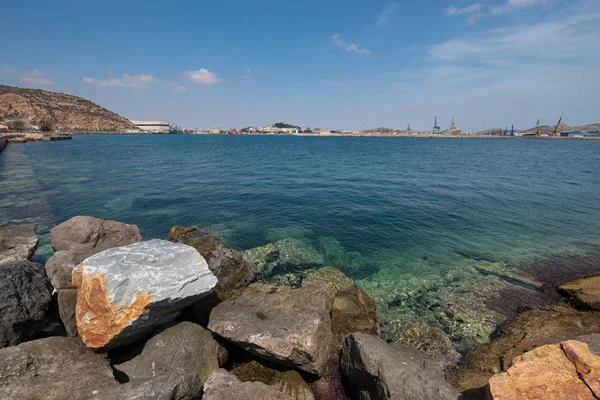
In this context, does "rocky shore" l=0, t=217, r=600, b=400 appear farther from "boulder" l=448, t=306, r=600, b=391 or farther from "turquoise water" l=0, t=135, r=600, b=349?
"turquoise water" l=0, t=135, r=600, b=349

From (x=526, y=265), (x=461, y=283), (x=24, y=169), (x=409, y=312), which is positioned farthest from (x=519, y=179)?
(x=24, y=169)

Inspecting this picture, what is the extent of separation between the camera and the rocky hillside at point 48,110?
143375mm

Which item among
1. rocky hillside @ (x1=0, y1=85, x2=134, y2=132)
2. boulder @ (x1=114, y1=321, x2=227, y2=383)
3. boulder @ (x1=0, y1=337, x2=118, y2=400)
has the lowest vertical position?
boulder @ (x1=114, y1=321, x2=227, y2=383)

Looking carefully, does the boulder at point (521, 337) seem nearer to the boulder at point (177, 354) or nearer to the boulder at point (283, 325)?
the boulder at point (283, 325)

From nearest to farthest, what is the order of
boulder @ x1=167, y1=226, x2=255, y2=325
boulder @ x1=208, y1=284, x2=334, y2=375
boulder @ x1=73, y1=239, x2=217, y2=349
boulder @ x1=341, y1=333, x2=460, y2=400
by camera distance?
1. boulder @ x1=341, y1=333, x2=460, y2=400
2. boulder @ x1=73, y1=239, x2=217, y2=349
3. boulder @ x1=208, y1=284, x2=334, y2=375
4. boulder @ x1=167, y1=226, x2=255, y2=325

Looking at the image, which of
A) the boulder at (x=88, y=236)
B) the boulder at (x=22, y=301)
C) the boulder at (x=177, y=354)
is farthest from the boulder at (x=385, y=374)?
the boulder at (x=88, y=236)

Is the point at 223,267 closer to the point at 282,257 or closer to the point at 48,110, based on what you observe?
the point at 282,257

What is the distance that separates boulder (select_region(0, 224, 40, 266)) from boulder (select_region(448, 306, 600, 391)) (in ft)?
51.9

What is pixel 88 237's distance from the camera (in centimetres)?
1202

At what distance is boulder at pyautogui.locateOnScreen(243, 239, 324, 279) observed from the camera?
13.5 m

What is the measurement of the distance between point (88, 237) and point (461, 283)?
17791mm

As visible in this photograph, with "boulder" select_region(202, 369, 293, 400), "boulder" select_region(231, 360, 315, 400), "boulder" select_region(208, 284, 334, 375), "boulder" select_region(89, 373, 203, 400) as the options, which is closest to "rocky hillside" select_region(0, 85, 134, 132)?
"boulder" select_region(208, 284, 334, 375)

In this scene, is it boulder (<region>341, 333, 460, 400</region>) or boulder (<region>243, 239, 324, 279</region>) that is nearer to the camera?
boulder (<region>341, 333, 460, 400</region>)

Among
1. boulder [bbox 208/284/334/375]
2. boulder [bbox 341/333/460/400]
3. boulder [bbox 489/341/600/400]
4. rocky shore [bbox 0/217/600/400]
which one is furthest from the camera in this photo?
boulder [bbox 208/284/334/375]
